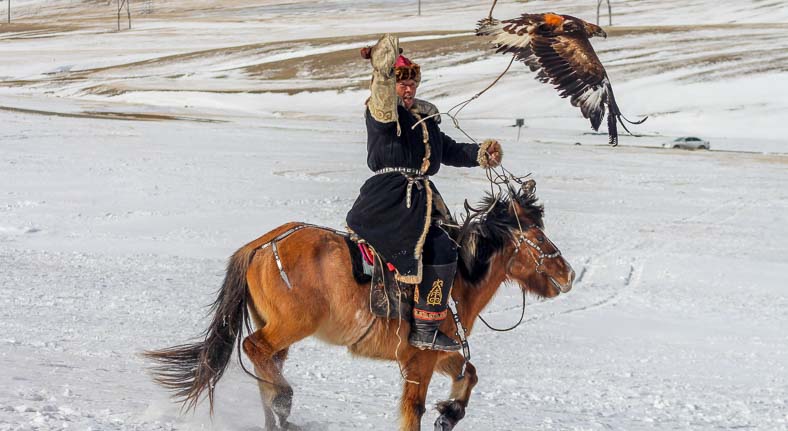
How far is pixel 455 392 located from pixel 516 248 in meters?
0.95

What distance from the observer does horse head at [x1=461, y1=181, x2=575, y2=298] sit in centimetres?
566

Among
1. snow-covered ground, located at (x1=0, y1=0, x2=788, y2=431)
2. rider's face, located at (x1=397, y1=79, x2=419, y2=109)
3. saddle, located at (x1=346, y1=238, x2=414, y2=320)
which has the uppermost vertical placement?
rider's face, located at (x1=397, y1=79, x2=419, y2=109)

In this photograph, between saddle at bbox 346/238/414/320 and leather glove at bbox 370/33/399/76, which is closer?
leather glove at bbox 370/33/399/76

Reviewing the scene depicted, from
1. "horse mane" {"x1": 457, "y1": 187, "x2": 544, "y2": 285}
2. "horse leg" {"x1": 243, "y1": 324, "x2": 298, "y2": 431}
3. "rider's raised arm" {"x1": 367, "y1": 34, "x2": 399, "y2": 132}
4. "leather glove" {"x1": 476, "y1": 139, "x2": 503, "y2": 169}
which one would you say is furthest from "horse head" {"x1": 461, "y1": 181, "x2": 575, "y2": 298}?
"horse leg" {"x1": 243, "y1": 324, "x2": 298, "y2": 431}

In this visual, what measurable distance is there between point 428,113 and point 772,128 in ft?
128

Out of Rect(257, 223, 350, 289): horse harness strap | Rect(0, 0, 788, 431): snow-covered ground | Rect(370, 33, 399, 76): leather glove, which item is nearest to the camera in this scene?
Rect(370, 33, 399, 76): leather glove

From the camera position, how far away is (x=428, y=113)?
5383 millimetres

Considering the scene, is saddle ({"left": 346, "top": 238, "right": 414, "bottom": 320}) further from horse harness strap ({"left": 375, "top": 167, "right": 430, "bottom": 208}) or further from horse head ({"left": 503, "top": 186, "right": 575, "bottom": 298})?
horse head ({"left": 503, "top": 186, "right": 575, "bottom": 298})

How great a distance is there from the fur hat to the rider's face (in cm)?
2

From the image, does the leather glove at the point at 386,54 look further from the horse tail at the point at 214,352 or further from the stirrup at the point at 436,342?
the stirrup at the point at 436,342

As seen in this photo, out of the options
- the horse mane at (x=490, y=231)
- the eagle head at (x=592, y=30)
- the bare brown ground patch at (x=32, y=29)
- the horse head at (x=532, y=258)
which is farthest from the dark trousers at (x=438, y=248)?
the bare brown ground patch at (x=32, y=29)

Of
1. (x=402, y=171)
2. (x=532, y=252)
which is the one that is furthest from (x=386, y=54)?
(x=532, y=252)

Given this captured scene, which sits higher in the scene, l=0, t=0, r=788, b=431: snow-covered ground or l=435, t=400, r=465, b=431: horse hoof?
l=435, t=400, r=465, b=431: horse hoof

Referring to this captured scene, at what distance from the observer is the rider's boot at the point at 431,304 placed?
537 cm
